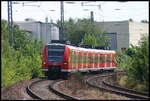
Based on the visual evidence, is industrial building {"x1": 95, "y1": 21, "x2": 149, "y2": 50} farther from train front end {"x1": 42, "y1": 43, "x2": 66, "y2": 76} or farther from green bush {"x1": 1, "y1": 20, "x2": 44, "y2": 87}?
train front end {"x1": 42, "y1": 43, "x2": 66, "y2": 76}

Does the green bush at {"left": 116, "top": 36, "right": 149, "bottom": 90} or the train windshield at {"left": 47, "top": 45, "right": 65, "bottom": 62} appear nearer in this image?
the green bush at {"left": 116, "top": 36, "right": 149, "bottom": 90}

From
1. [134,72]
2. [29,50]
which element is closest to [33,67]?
[29,50]

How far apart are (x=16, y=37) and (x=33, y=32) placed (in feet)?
46.7

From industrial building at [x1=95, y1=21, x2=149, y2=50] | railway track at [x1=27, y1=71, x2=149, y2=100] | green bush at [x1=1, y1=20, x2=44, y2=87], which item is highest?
industrial building at [x1=95, y1=21, x2=149, y2=50]

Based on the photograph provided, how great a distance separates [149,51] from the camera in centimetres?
2025

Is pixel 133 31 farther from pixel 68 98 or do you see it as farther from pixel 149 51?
pixel 68 98

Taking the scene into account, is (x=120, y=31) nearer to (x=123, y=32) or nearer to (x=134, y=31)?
(x=123, y=32)

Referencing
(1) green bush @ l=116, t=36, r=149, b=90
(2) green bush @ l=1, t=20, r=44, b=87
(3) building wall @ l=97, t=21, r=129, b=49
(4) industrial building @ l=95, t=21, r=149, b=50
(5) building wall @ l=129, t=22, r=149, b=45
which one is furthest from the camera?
(5) building wall @ l=129, t=22, r=149, b=45

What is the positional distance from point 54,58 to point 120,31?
59019mm

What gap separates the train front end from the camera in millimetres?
26531

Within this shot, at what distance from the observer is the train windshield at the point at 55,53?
87.1ft

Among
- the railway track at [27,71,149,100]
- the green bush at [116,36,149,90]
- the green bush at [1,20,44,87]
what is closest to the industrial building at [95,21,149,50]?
the green bush at [1,20,44,87]

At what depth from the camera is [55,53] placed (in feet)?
87.5

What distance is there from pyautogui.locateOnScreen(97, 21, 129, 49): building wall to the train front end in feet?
184
